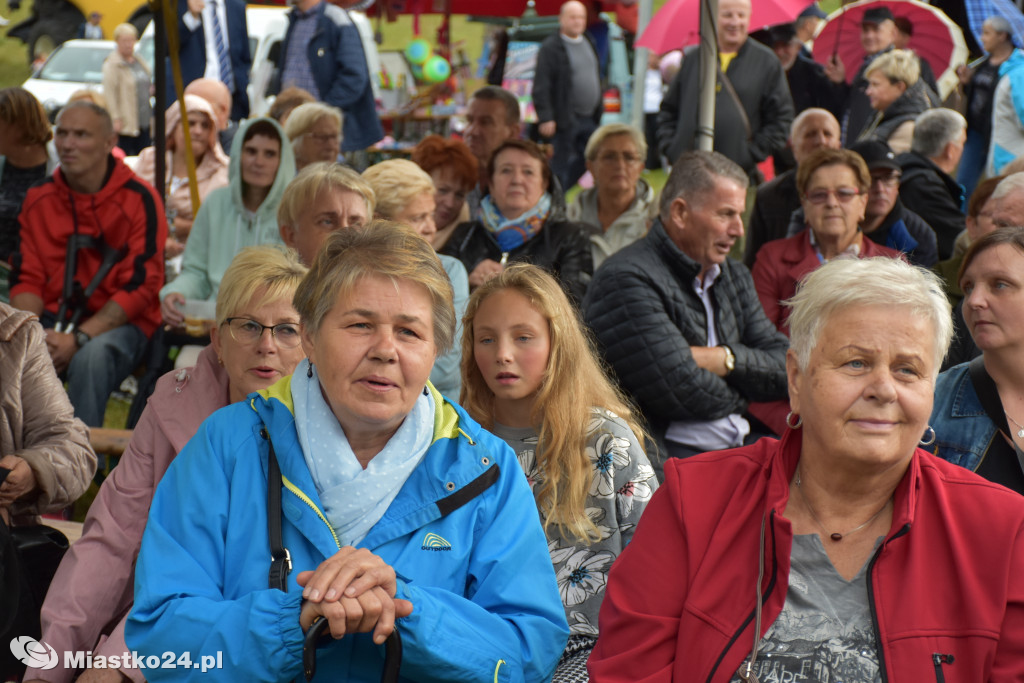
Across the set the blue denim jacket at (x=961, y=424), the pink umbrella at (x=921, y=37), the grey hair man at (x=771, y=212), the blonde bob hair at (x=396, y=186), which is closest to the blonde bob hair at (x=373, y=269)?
the blue denim jacket at (x=961, y=424)

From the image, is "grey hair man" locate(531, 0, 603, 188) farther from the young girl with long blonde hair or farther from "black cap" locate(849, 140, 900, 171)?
the young girl with long blonde hair

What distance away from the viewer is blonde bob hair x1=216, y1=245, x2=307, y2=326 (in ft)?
9.70

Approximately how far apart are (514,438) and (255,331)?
81 centimetres

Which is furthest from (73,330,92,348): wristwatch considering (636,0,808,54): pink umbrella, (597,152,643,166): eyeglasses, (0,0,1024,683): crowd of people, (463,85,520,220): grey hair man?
(636,0,808,54): pink umbrella

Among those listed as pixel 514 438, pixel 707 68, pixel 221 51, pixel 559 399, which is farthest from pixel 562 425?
pixel 221 51

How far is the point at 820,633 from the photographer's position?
1.99 m

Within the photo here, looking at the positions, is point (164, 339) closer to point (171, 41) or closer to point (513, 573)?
point (171, 41)

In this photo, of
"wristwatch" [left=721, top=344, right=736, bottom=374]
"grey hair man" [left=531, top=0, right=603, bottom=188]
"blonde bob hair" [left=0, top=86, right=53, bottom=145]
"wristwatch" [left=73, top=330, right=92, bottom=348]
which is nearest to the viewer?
"wristwatch" [left=721, top=344, right=736, bottom=374]

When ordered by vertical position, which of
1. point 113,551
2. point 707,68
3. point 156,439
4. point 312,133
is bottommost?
point 113,551

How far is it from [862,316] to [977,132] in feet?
27.5

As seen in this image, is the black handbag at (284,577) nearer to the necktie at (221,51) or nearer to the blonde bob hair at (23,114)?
the blonde bob hair at (23,114)

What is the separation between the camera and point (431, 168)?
5.77m

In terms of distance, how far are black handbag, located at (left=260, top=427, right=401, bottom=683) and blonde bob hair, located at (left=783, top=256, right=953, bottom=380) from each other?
1003 millimetres

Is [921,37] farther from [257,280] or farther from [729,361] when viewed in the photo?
[257,280]
